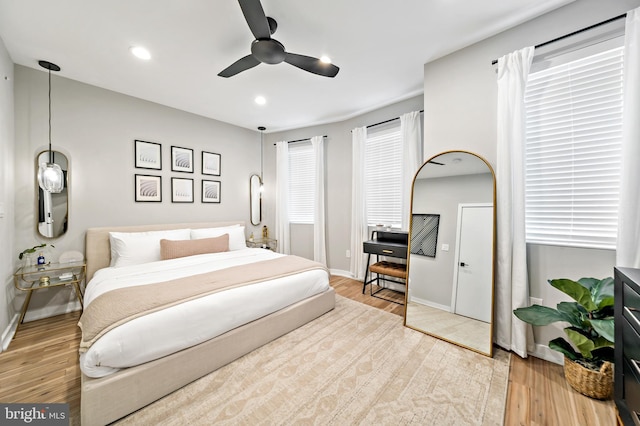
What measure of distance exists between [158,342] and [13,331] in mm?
2144

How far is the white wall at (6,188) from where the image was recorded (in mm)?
2117

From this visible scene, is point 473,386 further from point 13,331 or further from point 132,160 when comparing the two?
point 132,160

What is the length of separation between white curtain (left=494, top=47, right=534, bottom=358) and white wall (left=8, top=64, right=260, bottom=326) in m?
4.10

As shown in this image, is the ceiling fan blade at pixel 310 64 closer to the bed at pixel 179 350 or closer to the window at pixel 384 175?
the window at pixel 384 175

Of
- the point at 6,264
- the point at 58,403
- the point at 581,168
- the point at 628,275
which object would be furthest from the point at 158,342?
the point at 581,168

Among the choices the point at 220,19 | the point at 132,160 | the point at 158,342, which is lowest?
the point at 158,342

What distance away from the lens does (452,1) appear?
182 cm

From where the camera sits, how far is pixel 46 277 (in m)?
2.49

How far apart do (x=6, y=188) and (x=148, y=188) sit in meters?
1.31

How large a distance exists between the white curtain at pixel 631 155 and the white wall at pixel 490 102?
0.18 metres

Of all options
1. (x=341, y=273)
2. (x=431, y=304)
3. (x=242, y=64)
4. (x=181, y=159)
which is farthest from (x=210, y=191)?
(x=431, y=304)

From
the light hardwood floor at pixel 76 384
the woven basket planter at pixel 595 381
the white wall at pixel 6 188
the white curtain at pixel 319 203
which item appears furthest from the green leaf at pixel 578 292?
the white wall at pixel 6 188

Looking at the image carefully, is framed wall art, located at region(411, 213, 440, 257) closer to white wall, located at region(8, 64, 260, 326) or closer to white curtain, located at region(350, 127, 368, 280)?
white curtain, located at region(350, 127, 368, 280)

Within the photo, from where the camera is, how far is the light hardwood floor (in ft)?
4.72
